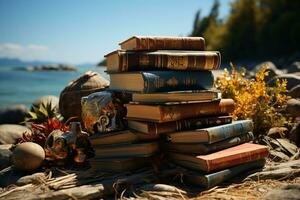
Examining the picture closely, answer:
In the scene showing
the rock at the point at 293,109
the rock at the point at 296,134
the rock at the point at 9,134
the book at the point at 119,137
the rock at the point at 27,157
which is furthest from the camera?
the rock at the point at 9,134

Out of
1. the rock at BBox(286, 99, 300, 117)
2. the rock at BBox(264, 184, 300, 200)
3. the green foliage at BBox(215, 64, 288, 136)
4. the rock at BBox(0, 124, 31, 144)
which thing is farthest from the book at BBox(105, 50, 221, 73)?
the rock at BBox(0, 124, 31, 144)

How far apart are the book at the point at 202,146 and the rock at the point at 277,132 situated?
99 centimetres

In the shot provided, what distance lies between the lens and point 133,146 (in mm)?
3197

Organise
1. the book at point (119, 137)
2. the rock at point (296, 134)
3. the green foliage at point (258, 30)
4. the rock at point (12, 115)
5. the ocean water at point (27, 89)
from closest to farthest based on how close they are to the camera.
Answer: the book at point (119, 137) < the rock at point (296, 134) < the rock at point (12, 115) < the ocean water at point (27, 89) < the green foliage at point (258, 30)

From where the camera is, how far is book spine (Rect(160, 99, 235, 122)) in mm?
3126

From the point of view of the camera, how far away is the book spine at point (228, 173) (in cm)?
297

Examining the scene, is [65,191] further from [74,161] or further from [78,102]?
[78,102]

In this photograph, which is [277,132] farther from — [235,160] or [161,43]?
[161,43]

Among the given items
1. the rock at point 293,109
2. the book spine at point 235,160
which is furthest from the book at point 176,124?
the rock at point 293,109

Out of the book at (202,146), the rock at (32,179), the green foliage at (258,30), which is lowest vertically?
the rock at (32,179)

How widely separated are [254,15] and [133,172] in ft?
127

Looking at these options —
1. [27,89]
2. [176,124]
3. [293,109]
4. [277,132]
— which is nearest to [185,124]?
[176,124]

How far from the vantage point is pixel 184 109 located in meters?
3.25

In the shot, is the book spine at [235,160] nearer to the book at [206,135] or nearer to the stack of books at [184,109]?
the stack of books at [184,109]
